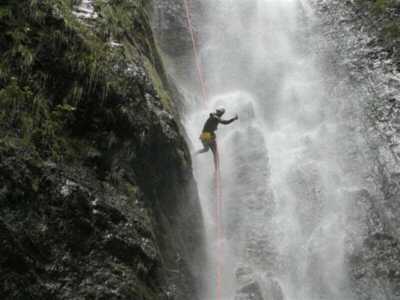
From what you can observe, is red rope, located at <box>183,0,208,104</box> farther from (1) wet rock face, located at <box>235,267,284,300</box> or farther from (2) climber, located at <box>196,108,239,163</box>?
(1) wet rock face, located at <box>235,267,284,300</box>

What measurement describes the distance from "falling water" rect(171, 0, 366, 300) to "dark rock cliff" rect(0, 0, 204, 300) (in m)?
2.60

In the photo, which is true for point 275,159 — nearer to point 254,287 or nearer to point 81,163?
point 254,287

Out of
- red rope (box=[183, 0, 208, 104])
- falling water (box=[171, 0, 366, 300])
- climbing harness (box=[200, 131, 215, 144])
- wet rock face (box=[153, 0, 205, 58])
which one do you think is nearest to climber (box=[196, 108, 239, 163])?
climbing harness (box=[200, 131, 215, 144])

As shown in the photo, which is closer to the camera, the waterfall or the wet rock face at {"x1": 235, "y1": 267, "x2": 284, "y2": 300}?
the wet rock face at {"x1": 235, "y1": 267, "x2": 284, "y2": 300}

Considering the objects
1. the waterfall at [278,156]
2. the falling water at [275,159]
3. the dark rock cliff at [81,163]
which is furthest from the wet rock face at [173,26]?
the dark rock cliff at [81,163]

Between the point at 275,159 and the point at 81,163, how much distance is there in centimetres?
729

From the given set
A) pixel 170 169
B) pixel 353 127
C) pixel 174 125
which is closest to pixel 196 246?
pixel 170 169

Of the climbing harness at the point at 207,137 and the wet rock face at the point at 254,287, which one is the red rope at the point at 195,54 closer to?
the climbing harness at the point at 207,137

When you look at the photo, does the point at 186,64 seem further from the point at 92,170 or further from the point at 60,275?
the point at 60,275

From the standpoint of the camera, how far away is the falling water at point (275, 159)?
8.82 m

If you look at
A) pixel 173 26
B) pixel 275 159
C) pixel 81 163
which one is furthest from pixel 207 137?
pixel 173 26

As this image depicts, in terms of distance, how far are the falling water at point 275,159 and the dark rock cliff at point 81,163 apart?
8.52 feet

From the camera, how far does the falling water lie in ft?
28.9

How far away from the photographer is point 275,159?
37.6 feet
